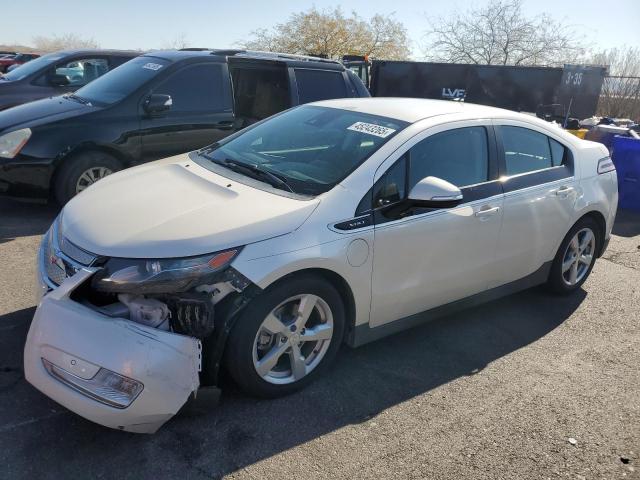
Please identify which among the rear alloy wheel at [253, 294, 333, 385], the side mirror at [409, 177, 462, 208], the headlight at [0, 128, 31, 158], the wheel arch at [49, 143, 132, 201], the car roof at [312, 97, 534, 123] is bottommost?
the rear alloy wheel at [253, 294, 333, 385]

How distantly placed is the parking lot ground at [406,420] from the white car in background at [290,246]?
0.67 ft

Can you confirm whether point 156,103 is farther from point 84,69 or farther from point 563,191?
point 563,191

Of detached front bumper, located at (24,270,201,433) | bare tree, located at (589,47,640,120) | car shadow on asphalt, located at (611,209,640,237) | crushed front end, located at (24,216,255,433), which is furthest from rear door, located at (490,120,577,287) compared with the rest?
bare tree, located at (589,47,640,120)

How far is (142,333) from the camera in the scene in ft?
8.25

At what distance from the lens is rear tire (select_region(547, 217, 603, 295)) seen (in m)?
4.67

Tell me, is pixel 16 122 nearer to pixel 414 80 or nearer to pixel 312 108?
pixel 312 108

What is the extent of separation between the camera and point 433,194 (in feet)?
10.7

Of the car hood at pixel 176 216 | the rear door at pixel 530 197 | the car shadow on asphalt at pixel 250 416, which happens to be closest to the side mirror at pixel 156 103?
the car hood at pixel 176 216

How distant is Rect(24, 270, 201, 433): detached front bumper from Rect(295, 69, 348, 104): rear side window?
4.96 metres

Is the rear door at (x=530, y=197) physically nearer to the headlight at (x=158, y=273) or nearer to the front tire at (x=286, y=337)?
the front tire at (x=286, y=337)

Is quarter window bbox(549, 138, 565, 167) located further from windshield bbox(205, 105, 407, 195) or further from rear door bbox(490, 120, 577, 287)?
windshield bbox(205, 105, 407, 195)

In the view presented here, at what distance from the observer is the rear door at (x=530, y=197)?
158 inches

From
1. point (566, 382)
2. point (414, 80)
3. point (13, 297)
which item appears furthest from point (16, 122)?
point (414, 80)

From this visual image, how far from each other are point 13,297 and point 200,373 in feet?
6.63
